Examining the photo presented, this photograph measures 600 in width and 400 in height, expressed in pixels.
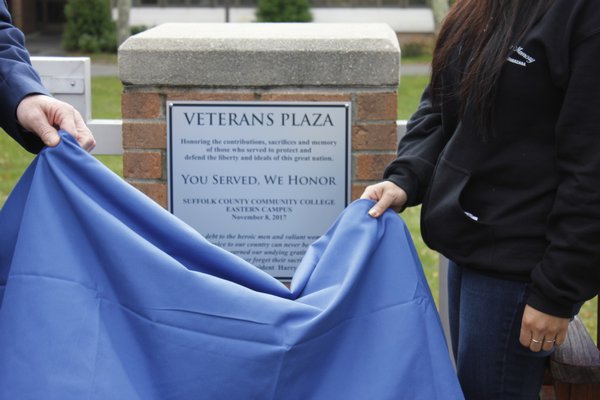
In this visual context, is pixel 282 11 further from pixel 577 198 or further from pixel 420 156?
pixel 577 198

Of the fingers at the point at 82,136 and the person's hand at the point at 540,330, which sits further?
the fingers at the point at 82,136

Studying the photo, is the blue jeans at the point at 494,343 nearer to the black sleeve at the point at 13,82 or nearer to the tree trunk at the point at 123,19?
the black sleeve at the point at 13,82

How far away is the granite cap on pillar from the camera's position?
388 cm

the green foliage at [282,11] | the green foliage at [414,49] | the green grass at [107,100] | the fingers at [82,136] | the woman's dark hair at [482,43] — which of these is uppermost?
the woman's dark hair at [482,43]

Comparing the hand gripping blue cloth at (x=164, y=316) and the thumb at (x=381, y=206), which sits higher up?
the thumb at (x=381, y=206)

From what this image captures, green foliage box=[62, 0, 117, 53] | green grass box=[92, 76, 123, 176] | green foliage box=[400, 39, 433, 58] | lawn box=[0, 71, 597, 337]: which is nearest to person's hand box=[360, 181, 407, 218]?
lawn box=[0, 71, 597, 337]

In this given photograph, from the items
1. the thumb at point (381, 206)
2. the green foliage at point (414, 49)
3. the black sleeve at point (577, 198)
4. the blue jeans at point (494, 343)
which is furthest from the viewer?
the green foliage at point (414, 49)

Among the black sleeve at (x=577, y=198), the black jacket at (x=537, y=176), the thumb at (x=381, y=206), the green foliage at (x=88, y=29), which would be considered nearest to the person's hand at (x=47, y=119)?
the thumb at (x=381, y=206)

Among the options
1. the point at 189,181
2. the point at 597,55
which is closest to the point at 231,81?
the point at 189,181

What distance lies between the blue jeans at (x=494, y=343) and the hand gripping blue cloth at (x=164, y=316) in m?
0.10

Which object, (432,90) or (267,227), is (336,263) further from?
(267,227)

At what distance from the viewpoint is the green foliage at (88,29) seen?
93.1ft

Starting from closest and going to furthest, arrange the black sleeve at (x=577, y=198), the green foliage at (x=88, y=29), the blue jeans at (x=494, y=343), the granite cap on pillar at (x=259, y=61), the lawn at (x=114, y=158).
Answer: the black sleeve at (x=577, y=198), the blue jeans at (x=494, y=343), the granite cap on pillar at (x=259, y=61), the lawn at (x=114, y=158), the green foliage at (x=88, y=29)

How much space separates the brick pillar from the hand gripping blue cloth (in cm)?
129
